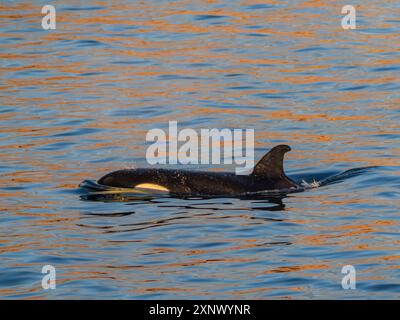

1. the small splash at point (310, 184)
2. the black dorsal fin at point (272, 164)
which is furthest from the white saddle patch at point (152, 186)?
the small splash at point (310, 184)

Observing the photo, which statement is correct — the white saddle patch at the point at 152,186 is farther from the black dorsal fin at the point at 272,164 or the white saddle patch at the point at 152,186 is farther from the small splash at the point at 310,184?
the small splash at the point at 310,184

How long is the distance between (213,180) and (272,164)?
0.79 metres

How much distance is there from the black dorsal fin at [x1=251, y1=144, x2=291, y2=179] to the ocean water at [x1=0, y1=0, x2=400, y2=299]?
443 mm

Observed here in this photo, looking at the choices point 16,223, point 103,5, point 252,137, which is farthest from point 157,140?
point 103,5

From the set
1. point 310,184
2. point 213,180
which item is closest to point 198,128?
point 310,184

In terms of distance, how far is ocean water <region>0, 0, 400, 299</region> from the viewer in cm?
1209

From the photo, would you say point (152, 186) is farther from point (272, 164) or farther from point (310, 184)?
point (310, 184)

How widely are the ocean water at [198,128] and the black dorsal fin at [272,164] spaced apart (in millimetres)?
443

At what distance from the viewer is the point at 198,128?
65.6ft

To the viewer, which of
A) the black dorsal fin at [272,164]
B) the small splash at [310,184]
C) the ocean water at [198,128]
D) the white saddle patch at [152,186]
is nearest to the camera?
the ocean water at [198,128]

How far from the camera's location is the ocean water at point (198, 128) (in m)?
12.1

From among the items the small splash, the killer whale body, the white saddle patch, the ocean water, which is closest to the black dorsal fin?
the killer whale body

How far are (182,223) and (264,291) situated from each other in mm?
2743

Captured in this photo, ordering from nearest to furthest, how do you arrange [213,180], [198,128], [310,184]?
[213,180] < [310,184] < [198,128]
